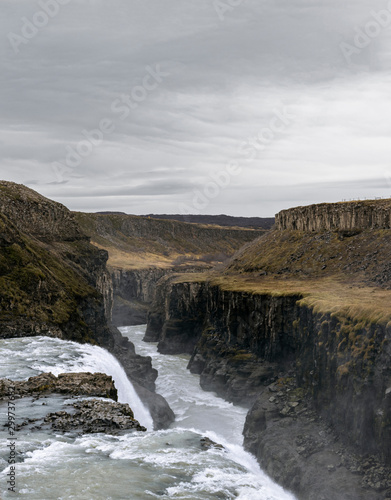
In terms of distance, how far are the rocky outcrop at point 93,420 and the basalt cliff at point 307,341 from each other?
57.5 ft

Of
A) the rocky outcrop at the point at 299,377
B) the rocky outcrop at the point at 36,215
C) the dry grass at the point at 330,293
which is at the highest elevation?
the rocky outcrop at the point at 36,215

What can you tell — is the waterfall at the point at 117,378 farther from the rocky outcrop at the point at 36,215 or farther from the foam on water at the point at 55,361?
the rocky outcrop at the point at 36,215

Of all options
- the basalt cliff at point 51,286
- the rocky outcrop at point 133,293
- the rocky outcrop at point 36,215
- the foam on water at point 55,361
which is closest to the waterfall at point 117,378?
the foam on water at point 55,361

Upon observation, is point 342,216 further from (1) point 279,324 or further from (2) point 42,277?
(2) point 42,277

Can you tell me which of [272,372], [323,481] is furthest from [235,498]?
[272,372]

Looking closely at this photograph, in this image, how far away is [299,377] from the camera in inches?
1955

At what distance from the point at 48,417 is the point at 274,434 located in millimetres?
25733

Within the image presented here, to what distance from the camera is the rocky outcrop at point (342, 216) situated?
265 ft

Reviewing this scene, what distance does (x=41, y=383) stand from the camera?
28.9m

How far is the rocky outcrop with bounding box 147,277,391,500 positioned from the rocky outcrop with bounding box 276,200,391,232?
29502 mm

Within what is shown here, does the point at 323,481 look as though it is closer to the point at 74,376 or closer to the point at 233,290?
the point at 74,376

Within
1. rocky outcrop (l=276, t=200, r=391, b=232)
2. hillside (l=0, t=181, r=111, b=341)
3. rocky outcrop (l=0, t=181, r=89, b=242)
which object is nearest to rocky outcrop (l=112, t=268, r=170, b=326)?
rocky outcrop (l=0, t=181, r=89, b=242)

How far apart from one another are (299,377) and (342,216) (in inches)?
1923

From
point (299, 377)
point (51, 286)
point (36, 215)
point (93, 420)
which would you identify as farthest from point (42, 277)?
point (93, 420)
